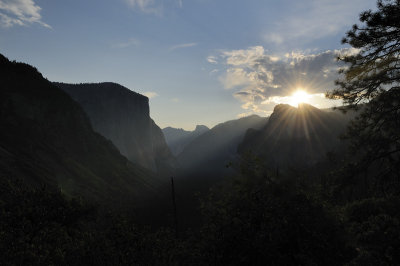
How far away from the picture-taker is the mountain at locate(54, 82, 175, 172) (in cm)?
15406

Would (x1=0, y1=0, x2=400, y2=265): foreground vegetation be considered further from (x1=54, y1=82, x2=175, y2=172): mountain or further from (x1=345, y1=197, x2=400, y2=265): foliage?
(x1=54, y1=82, x2=175, y2=172): mountain

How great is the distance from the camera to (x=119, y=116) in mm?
163875

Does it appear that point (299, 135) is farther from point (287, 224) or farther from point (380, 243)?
point (287, 224)

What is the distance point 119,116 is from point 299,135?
354 ft

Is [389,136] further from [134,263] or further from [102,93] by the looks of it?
[102,93]

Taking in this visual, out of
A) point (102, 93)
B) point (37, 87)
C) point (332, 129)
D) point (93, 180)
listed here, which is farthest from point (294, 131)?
point (102, 93)

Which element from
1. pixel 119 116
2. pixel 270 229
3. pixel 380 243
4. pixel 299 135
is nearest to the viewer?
pixel 270 229

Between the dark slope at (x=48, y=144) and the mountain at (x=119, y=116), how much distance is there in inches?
2990

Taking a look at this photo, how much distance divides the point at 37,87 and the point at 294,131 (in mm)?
104531

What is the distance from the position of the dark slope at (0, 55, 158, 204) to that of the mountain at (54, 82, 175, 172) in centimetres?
7595

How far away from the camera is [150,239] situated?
9031 millimetres

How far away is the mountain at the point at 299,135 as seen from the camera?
106750 millimetres

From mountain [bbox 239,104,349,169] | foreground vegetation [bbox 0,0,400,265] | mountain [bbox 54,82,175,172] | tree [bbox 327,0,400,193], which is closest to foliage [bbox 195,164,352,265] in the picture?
foreground vegetation [bbox 0,0,400,265]

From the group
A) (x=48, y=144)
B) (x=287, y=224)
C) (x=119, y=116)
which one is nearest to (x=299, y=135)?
(x=48, y=144)
